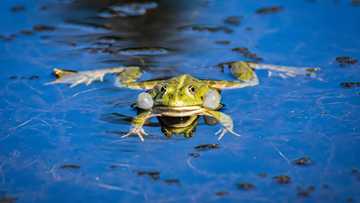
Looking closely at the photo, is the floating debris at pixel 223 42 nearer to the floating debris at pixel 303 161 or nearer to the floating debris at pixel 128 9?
the floating debris at pixel 128 9

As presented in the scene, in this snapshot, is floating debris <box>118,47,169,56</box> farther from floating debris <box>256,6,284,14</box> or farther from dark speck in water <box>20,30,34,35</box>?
floating debris <box>256,6,284,14</box>

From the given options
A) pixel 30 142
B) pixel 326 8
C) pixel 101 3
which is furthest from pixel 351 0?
pixel 30 142

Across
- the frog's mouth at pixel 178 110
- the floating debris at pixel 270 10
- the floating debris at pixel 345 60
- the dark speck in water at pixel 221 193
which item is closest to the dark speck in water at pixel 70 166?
the frog's mouth at pixel 178 110

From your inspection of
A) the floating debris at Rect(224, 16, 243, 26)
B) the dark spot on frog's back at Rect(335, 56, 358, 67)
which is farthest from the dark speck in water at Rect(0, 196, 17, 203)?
the floating debris at Rect(224, 16, 243, 26)

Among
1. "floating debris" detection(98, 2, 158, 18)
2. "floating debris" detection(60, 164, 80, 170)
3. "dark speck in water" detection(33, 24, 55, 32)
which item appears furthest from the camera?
"floating debris" detection(98, 2, 158, 18)

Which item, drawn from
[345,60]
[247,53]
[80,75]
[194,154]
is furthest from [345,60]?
[80,75]

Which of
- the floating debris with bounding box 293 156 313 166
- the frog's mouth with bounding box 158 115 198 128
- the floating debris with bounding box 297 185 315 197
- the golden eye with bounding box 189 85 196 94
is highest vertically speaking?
the golden eye with bounding box 189 85 196 94

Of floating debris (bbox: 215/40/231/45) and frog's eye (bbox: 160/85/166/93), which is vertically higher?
floating debris (bbox: 215/40/231/45)

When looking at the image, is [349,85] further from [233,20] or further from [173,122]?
[233,20]
